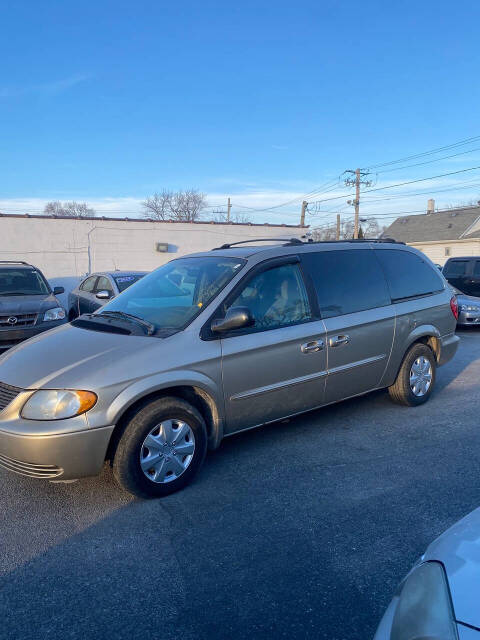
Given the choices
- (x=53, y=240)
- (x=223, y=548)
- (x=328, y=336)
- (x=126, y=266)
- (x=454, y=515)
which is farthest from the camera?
(x=126, y=266)

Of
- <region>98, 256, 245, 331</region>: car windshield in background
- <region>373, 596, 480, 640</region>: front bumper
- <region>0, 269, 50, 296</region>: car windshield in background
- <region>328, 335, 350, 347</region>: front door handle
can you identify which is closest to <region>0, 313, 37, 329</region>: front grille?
<region>0, 269, 50, 296</region>: car windshield in background

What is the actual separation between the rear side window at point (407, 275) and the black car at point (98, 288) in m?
5.04

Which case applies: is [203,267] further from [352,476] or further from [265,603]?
[265,603]

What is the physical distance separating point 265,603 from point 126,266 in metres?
18.6

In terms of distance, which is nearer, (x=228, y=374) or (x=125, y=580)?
(x=125, y=580)

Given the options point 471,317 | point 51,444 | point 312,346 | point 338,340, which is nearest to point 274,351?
point 312,346

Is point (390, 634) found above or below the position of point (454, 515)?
above

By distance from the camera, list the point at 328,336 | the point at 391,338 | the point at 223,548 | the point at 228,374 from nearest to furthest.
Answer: the point at 223,548 → the point at 228,374 → the point at 328,336 → the point at 391,338

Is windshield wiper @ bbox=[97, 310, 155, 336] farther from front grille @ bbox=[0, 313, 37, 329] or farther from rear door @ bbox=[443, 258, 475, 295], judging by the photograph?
rear door @ bbox=[443, 258, 475, 295]

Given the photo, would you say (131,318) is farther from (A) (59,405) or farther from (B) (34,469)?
(B) (34,469)

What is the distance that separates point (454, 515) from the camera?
310 cm

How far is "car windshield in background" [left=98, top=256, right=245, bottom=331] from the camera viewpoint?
3.84m

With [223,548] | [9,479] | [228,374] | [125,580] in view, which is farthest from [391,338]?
[9,479]

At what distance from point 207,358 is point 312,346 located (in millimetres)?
1058
